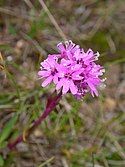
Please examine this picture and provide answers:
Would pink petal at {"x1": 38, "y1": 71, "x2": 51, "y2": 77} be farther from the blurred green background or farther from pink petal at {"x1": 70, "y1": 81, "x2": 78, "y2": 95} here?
the blurred green background

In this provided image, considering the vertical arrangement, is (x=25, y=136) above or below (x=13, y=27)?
below

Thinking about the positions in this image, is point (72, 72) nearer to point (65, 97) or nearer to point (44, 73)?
point (44, 73)

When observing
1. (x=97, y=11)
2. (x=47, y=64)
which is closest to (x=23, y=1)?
(x=97, y=11)

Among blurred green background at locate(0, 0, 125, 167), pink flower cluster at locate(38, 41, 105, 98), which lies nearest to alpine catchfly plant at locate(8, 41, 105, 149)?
pink flower cluster at locate(38, 41, 105, 98)

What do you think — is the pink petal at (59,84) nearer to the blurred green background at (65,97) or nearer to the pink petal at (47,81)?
→ the pink petal at (47,81)

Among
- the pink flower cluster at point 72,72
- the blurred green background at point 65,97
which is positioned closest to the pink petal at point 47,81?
the pink flower cluster at point 72,72

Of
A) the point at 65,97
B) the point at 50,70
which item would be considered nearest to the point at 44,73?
the point at 50,70

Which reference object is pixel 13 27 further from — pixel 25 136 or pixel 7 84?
pixel 25 136
